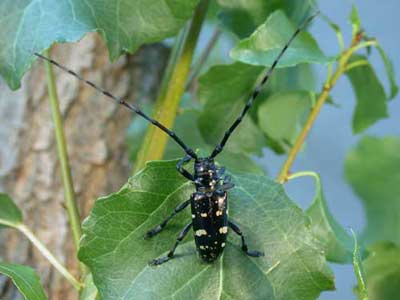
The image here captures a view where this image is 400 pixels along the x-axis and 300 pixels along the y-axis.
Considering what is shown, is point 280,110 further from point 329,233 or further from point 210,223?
point 210,223

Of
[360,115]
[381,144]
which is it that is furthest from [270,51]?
[381,144]

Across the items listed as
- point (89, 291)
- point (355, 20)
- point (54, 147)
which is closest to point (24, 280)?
point (89, 291)

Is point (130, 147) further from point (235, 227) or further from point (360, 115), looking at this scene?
point (235, 227)

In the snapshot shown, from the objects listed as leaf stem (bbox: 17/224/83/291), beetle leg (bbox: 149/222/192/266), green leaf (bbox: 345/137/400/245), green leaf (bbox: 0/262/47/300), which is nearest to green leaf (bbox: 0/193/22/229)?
leaf stem (bbox: 17/224/83/291)

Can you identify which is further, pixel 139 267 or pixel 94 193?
pixel 94 193

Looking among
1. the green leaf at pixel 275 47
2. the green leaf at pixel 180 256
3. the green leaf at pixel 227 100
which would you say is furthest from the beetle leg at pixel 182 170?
the green leaf at pixel 227 100

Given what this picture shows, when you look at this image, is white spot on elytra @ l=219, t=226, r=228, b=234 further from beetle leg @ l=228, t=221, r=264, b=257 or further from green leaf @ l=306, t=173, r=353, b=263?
green leaf @ l=306, t=173, r=353, b=263
